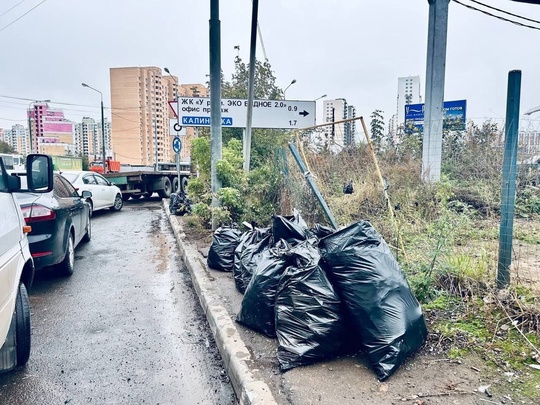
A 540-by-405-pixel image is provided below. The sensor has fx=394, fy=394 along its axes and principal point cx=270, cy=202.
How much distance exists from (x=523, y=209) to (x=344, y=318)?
333 cm

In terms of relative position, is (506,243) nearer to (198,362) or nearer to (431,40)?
(198,362)

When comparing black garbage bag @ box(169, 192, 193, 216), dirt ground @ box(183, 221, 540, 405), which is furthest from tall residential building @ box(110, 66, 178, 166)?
dirt ground @ box(183, 221, 540, 405)

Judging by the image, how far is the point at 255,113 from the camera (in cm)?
968

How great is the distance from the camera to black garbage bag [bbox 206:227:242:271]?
5266 mm

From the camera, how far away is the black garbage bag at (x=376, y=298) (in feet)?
8.36

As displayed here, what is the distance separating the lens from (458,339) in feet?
9.52

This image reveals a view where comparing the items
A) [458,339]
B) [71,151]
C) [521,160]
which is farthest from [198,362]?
[71,151]

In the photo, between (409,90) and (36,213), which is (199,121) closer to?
(36,213)

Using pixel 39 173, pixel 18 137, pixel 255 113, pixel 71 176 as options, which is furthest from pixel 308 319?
pixel 18 137

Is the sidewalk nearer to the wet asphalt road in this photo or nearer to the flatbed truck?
the wet asphalt road

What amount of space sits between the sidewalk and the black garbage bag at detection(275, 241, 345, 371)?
0.09 m

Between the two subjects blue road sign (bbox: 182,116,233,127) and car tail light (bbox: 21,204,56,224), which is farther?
blue road sign (bbox: 182,116,233,127)

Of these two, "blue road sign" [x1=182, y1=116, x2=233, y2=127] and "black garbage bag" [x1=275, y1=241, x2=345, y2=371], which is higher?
"blue road sign" [x1=182, y1=116, x2=233, y2=127]

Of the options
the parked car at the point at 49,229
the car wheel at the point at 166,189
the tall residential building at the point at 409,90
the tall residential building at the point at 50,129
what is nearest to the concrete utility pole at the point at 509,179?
the parked car at the point at 49,229
